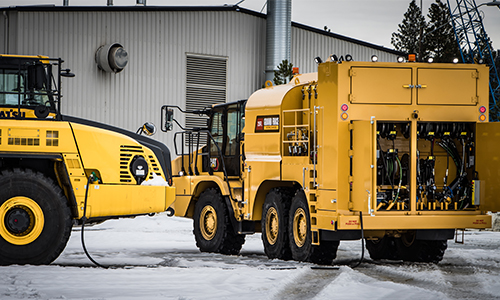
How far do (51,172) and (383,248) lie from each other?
6426mm

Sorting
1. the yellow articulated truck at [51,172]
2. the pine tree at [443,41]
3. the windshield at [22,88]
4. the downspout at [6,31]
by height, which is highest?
the pine tree at [443,41]

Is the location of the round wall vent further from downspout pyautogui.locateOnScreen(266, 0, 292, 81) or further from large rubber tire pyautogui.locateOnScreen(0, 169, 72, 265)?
large rubber tire pyautogui.locateOnScreen(0, 169, 72, 265)

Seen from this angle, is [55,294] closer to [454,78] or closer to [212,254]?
[212,254]

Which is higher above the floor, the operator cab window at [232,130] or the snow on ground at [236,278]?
the operator cab window at [232,130]

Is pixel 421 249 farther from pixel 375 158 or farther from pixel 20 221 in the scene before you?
pixel 20 221

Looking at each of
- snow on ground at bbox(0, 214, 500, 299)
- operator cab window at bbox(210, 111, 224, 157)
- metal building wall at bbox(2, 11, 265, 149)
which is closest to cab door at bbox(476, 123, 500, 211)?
snow on ground at bbox(0, 214, 500, 299)

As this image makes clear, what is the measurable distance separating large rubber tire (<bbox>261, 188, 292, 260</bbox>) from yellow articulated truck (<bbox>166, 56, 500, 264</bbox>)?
0.02 metres

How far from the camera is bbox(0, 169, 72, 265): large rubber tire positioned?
10.4 metres

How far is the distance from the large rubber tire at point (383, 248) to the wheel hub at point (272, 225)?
211 cm

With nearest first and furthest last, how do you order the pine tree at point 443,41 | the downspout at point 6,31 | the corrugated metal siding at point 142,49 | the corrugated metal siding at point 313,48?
the downspout at point 6,31 → the corrugated metal siding at point 142,49 → the corrugated metal siding at point 313,48 → the pine tree at point 443,41

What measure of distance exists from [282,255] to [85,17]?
47.4 feet

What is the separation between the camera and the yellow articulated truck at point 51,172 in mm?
10516

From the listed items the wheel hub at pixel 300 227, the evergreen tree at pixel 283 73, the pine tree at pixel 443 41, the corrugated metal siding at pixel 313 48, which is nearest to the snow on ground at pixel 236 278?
the wheel hub at pixel 300 227

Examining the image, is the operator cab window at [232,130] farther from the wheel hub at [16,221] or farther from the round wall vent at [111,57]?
the round wall vent at [111,57]
